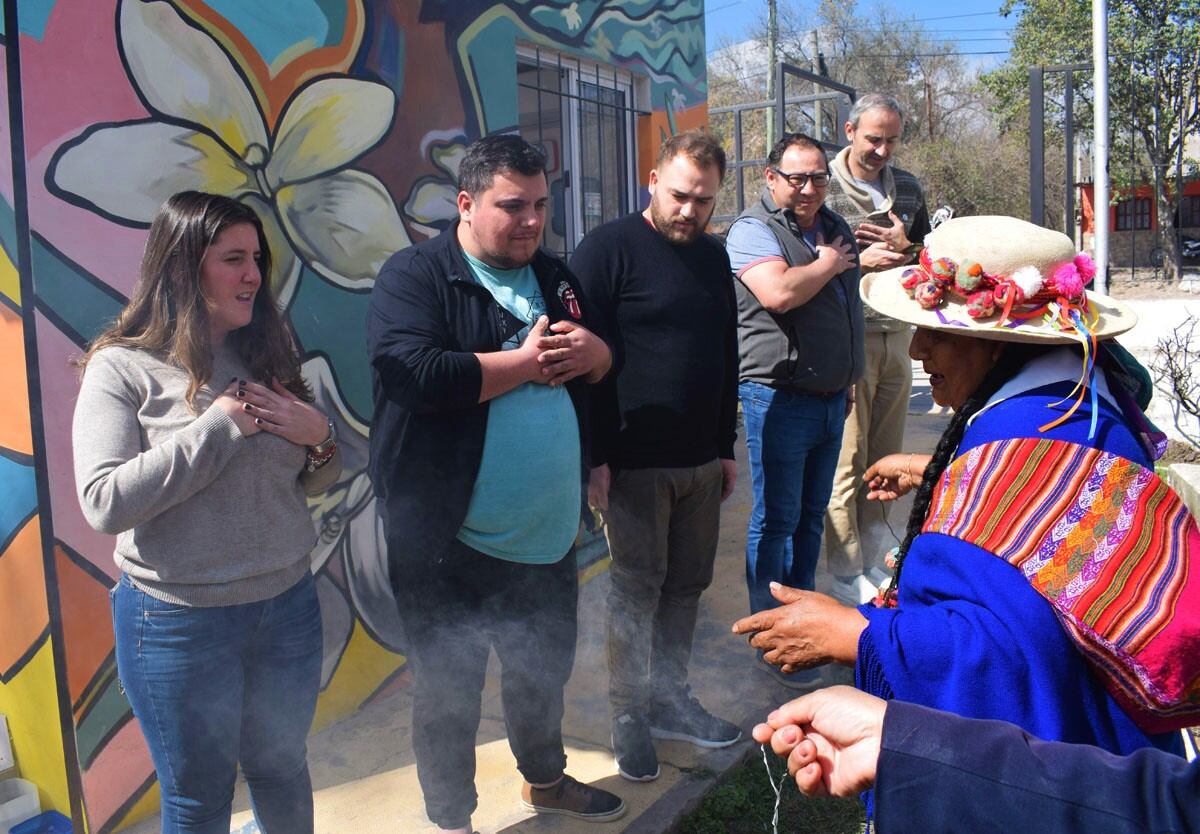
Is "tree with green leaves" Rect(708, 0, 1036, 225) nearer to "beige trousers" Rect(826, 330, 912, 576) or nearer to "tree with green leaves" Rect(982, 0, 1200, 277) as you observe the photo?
"tree with green leaves" Rect(982, 0, 1200, 277)

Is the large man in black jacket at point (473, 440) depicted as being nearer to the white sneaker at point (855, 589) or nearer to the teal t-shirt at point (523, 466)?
the teal t-shirt at point (523, 466)

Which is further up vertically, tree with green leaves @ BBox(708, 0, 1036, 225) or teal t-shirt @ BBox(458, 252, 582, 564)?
tree with green leaves @ BBox(708, 0, 1036, 225)

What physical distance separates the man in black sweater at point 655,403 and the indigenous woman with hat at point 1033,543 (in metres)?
1.27

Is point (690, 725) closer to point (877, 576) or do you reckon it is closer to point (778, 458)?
point (778, 458)

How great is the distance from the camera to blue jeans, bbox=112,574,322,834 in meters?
2.24

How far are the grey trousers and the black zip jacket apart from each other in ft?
2.68

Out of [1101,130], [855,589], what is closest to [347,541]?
[855,589]

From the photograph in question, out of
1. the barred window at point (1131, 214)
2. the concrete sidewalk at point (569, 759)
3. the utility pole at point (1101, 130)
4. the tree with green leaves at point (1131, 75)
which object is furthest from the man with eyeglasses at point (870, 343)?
the barred window at point (1131, 214)

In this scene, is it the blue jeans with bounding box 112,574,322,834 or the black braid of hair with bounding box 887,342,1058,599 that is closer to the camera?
the black braid of hair with bounding box 887,342,1058,599

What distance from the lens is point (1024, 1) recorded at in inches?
1021

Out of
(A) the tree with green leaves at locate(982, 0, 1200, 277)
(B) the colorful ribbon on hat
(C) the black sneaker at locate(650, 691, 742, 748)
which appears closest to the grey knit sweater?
(B) the colorful ribbon on hat

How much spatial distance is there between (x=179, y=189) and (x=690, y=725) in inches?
101

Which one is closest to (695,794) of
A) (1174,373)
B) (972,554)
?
(972,554)

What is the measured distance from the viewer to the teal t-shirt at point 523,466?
9.03 ft
